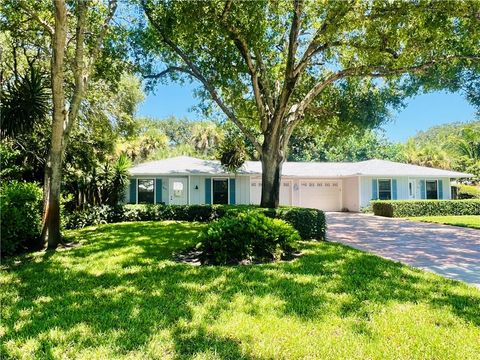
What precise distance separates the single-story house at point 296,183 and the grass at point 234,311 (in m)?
13.2

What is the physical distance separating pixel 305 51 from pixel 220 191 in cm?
1071

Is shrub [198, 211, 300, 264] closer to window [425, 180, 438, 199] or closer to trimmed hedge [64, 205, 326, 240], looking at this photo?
trimmed hedge [64, 205, 326, 240]

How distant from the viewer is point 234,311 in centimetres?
456

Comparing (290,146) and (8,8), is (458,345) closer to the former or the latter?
(8,8)

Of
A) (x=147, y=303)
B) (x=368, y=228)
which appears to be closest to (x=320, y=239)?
(x=368, y=228)

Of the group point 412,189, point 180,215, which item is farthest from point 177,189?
point 412,189

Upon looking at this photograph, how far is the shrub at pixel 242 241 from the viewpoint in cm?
751

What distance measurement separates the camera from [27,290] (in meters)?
5.54

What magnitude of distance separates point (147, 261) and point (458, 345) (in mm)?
5730

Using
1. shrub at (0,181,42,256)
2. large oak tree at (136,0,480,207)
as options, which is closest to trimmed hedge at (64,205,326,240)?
large oak tree at (136,0,480,207)

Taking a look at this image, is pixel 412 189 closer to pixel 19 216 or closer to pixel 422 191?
pixel 422 191

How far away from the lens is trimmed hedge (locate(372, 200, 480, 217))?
2028 cm

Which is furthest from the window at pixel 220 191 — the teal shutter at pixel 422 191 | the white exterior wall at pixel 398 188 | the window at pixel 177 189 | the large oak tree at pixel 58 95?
the teal shutter at pixel 422 191

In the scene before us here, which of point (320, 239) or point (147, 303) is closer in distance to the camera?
point (147, 303)
